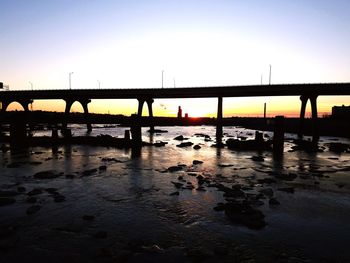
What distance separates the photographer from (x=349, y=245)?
1005 cm

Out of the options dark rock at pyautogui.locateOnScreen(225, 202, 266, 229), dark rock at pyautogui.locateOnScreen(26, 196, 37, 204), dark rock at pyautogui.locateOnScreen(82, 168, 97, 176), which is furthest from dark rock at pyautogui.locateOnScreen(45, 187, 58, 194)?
dark rock at pyautogui.locateOnScreen(225, 202, 266, 229)

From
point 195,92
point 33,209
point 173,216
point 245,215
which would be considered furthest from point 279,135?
point 195,92

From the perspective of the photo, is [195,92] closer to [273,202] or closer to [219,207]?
[273,202]

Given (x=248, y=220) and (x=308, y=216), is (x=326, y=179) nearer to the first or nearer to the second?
(x=308, y=216)

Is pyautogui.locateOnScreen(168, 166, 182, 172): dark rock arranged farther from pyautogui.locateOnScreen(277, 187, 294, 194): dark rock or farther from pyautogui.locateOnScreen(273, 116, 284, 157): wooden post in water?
pyautogui.locateOnScreen(273, 116, 284, 157): wooden post in water

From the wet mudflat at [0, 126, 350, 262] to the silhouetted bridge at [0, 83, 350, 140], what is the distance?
45.3 meters

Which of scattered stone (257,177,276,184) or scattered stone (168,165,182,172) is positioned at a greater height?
scattered stone (257,177,276,184)

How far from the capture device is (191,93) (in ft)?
244

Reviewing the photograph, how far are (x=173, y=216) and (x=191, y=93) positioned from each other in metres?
63.2

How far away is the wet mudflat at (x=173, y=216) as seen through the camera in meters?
9.45

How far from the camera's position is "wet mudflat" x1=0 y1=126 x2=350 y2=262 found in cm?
945

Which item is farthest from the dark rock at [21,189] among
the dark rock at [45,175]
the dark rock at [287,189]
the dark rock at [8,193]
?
the dark rock at [287,189]

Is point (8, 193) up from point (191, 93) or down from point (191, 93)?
down

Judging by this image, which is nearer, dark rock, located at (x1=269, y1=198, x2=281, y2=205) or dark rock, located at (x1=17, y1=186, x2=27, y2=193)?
dark rock, located at (x1=269, y1=198, x2=281, y2=205)
